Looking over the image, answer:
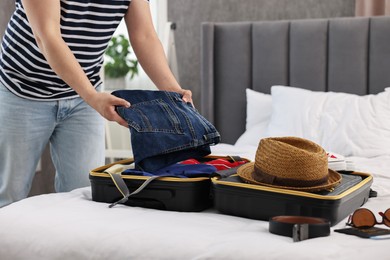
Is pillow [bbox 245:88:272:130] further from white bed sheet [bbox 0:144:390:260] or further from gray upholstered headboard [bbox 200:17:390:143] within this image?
white bed sheet [bbox 0:144:390:260]

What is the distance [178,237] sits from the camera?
4.59ft

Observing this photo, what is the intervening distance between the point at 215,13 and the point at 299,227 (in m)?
2.88

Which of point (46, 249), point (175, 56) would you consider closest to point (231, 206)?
point (46, 249)

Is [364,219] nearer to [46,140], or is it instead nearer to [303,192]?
[303,192]

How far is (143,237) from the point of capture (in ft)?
4.68

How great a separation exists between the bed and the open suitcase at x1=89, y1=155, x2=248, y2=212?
0.03m

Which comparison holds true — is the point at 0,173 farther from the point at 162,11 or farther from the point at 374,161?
the point at 162,11

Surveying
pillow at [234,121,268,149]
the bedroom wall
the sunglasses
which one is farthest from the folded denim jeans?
the bedroom wall

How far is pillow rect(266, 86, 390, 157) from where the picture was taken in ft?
9.52

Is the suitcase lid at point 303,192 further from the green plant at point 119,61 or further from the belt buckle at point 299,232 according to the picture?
the green plant at point 119,61

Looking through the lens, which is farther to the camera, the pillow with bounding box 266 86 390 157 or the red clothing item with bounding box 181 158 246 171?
the pillow with bounding box 266 86 390 157

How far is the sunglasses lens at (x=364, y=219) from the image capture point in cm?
145

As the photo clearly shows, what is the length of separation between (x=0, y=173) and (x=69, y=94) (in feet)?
1.21

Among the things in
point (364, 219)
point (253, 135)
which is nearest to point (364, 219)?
point (364, 219)
